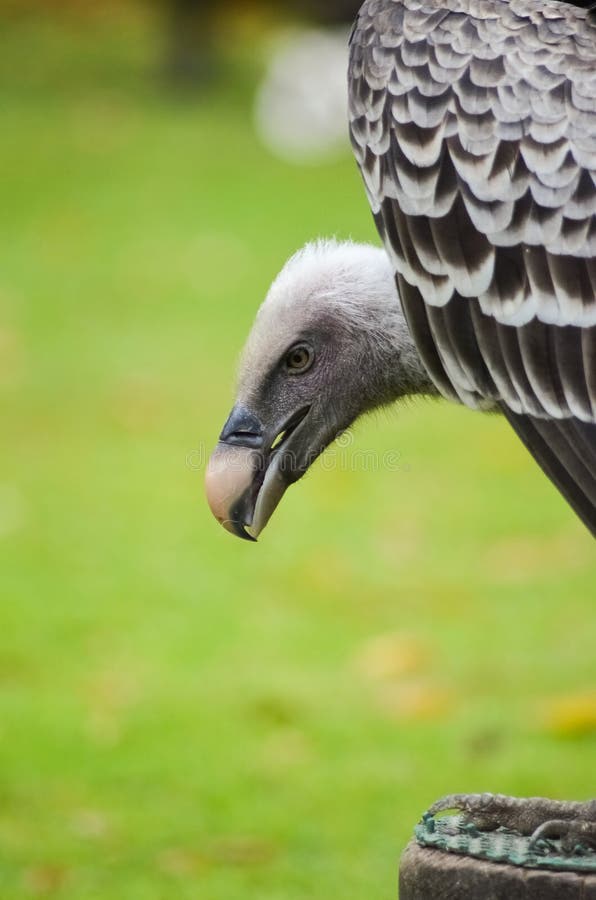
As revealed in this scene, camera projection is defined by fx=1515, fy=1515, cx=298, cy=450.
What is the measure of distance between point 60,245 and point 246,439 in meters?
12.4

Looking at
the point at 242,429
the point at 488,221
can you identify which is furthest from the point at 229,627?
the point at 488,221

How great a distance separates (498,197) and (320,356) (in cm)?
77

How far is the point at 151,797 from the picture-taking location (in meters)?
6.27

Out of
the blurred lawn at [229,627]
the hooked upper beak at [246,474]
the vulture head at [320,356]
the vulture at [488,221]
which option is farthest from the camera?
the blurred lawn at [229,627]

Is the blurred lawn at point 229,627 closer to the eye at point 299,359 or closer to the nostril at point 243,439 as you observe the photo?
the eye at point 299,359

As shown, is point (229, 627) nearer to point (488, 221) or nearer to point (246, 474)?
point (246, 474)

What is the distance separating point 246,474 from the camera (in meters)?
4.11

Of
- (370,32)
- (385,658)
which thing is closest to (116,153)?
(385,658)

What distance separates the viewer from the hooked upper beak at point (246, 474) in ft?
13.4

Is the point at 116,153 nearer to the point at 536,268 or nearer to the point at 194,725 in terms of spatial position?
the point at 194,725

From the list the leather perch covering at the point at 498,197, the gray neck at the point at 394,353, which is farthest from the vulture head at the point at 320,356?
the leather perch covering at the point at 498,197

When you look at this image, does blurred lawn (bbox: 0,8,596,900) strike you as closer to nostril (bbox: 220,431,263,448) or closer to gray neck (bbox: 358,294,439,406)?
gray neck (bbox: 358,294,439,406)

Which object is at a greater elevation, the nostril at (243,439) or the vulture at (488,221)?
the vulture at (488,221)

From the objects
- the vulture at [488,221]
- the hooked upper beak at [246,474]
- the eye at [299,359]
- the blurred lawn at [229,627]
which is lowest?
the blurred lawn at [229,627]
